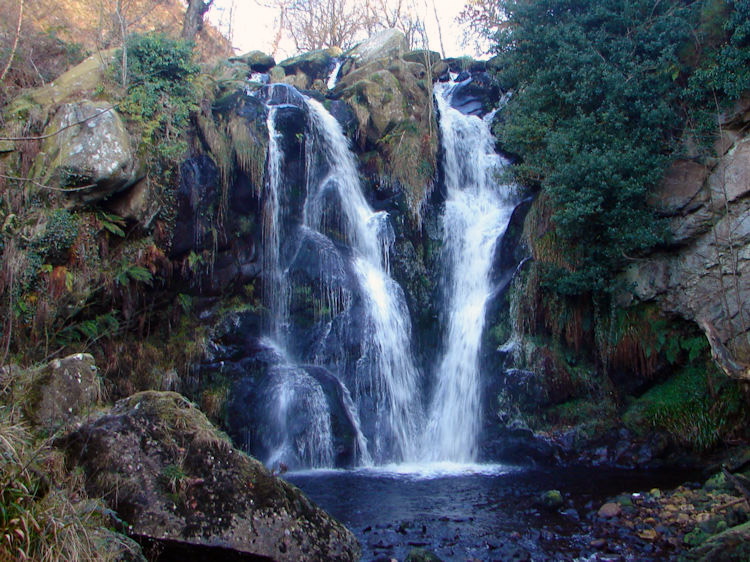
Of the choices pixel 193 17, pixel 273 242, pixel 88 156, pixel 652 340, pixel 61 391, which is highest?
pixel 193 17

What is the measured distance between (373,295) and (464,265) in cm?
241

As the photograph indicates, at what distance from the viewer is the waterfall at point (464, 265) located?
1080cm

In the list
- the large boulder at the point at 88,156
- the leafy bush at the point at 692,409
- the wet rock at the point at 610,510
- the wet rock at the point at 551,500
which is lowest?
the wet rock at the point at 610,510

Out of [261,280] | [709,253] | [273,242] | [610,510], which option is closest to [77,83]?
[273,242]

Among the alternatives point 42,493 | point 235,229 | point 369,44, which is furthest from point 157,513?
point 369,44

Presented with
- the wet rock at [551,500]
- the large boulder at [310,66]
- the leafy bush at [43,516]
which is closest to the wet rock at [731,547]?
the wet rock at [551,500]

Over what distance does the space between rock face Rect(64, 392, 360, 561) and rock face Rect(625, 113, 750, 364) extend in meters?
7.10

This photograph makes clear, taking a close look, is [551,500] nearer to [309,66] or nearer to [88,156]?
[88,156]

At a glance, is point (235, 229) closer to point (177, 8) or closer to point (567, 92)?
point (567, 92)

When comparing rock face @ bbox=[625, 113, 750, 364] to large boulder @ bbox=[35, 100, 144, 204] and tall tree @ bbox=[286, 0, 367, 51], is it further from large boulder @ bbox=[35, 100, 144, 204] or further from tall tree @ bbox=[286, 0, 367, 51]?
tall tree @ bbox=[286, 0, 367, 51]

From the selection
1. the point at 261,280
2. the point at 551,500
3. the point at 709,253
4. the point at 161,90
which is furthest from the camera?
the point at 161,90

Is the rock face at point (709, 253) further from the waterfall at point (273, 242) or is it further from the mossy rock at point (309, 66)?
the mossy rock at point (309, 66)

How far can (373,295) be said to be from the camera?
38.6 ft

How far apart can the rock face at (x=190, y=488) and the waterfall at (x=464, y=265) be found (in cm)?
557
